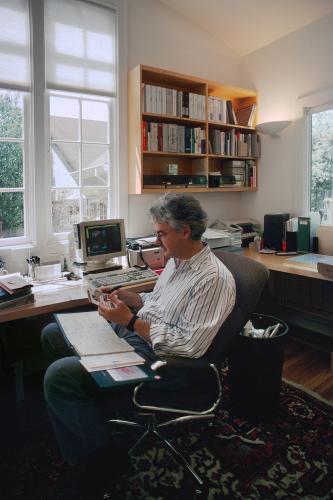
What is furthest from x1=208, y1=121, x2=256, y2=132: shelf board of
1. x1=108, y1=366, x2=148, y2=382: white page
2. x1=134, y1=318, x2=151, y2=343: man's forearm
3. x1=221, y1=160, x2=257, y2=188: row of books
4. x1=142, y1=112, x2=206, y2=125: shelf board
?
x1=108, y1=366, x2=148, y2=382: white page

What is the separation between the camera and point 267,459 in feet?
5.75

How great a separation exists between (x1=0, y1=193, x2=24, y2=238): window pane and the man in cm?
137

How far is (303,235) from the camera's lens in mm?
3145

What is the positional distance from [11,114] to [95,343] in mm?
1904

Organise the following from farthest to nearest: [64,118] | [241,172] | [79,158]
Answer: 1. [241,172]
2. [79,158]
3. [64,118]

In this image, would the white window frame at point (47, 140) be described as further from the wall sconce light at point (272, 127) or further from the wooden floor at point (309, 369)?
the wooden floor at point (309, 369)

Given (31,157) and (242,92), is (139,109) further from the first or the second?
(242,92)

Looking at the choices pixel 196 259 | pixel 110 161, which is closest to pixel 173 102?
pixel 110 161

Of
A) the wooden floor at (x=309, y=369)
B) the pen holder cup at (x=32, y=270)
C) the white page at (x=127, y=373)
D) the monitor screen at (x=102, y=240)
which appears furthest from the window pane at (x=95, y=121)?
the wooden floor at (x=309, y=369)

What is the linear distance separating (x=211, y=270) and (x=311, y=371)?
1.63 meters

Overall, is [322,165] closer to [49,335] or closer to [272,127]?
[272,127]

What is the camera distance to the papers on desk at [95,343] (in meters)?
1.40

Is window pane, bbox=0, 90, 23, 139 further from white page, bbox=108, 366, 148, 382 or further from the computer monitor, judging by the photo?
white page, bbox=108, 366, 148, 382

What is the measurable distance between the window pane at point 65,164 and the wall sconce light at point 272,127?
5.61ft
